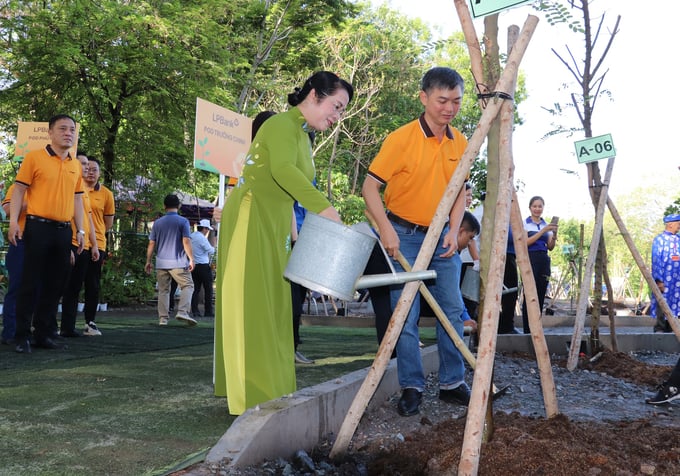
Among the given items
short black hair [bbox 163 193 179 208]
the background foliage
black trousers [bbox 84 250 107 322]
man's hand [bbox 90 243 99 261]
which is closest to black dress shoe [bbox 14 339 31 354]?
man's hand [bbox 90 243 99 261]

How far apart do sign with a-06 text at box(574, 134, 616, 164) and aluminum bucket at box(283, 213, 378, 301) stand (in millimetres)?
4160

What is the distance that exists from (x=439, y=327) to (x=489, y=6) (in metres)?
2.24

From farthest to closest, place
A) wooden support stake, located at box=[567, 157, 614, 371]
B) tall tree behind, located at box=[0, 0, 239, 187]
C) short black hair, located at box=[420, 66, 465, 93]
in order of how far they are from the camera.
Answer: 1. tall tree behind, located at box=[0, 0, 239, 187]
2. wooden support stake, located at box=[567, 157, 614, 371]
3. short black hair, located at box=[420, 66, 465, 93]

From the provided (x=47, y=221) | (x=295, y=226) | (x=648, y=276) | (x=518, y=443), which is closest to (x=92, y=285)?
(x=47, y=221)

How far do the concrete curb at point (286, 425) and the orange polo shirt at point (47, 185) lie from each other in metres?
3.34

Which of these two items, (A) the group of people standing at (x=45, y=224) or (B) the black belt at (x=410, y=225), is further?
(A) the group of people standing at (x=45, y=224)

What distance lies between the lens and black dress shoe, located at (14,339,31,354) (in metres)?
6.17

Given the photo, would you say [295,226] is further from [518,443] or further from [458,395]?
[518,443]

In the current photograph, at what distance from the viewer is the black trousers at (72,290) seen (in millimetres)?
8000

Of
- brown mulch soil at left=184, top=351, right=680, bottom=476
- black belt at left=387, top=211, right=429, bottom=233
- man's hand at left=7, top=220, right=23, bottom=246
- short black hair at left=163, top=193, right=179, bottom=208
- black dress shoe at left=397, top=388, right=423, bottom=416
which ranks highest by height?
short black hair at left=163, top=193, right=179, bottom=208

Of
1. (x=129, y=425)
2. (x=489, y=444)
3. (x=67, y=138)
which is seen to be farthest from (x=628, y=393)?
(x=67, y=138)

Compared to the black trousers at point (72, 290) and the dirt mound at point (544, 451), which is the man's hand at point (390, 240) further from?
the black trousers at point (72, 290)

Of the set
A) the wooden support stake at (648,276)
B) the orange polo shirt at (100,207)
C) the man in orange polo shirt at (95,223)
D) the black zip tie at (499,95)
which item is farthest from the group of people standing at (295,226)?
the orange polo shirt at (100,207)

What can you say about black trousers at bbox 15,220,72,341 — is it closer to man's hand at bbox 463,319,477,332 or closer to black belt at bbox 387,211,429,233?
black belt at bbox 387,211,429,233
